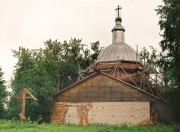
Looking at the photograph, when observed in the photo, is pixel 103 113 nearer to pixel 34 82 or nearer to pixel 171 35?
pixel 34 82

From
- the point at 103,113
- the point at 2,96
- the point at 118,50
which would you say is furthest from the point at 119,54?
the point at 2,96

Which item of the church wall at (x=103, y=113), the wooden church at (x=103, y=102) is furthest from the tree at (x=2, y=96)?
the church wall at (x=103, y=113)

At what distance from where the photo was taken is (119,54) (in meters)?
36.7

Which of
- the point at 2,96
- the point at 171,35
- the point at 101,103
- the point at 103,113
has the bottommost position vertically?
the point at 103,113

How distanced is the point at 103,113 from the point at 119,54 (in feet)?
29.4

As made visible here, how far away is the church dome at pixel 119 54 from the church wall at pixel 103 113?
730 centimetres

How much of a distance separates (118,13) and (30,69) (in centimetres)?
1460

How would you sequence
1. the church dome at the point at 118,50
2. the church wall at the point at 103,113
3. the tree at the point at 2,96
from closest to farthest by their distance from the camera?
the church wall at the point at 103,113, the tree at the point at 2,96, the church dome at the point at 118,50

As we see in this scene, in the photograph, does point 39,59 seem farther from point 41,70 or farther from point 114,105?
point 114,105

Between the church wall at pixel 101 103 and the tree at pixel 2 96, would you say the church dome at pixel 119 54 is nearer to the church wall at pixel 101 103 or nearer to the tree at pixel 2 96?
the church wall at pixel 101 103

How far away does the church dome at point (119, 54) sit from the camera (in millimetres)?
36188

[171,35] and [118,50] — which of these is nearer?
[171,35]

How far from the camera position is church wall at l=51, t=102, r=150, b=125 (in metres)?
29.6

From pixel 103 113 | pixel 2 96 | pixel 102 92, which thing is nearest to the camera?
pixel 103 113
